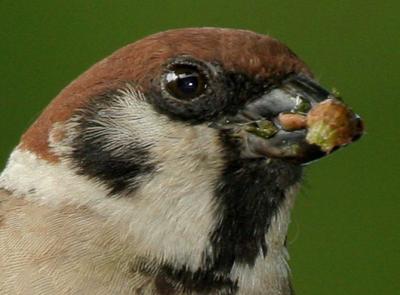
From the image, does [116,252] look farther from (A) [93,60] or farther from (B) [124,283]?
(A) [93,60]

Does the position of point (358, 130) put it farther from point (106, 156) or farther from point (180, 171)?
point (106, 156)

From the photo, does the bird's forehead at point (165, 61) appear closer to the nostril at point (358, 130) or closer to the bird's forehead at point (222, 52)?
the bird's forehead at point (222, 52)

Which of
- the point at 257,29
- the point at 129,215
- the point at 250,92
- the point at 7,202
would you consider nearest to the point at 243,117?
the point at 250,92

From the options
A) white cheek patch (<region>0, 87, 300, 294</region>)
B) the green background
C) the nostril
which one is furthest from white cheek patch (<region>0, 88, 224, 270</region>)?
the green background

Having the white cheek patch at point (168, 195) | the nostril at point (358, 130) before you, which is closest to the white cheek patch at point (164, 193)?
the white cheek patch at point (168, 195)

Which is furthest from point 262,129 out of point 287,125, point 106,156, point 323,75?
point 323,75

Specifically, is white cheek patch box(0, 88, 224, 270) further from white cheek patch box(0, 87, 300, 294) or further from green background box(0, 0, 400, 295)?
green background box(0, 0, 400, 295)

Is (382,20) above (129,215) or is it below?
above
